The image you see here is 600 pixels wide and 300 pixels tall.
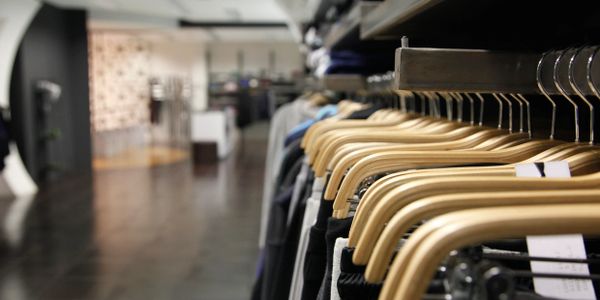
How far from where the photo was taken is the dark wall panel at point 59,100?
24.3ft

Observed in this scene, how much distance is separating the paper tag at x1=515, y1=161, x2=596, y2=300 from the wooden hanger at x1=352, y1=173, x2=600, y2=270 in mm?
50

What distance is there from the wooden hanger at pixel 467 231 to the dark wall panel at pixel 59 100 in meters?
7.73

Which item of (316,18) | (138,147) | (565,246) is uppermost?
(316,18)

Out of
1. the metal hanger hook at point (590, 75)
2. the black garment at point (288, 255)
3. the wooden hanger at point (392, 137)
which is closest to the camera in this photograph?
the metal hanger hook at point (590, 75)

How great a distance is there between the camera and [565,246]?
0.62 metres

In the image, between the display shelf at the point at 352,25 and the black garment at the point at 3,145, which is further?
the black garment at the point at 3,145

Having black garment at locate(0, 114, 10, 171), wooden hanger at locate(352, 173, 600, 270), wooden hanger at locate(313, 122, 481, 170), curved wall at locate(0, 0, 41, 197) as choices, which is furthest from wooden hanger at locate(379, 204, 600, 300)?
curved wall at locate(0, 0, 41, 197)

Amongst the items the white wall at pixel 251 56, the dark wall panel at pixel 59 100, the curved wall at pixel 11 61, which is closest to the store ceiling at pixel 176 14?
the dark wall panel at pixel 59 100

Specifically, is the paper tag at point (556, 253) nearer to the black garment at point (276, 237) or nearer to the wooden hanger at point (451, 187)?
the wooden hanger at point (451, 187)

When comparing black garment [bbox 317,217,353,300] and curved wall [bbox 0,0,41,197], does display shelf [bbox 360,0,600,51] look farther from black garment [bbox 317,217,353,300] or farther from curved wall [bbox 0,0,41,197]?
curved wall [bbox 0,0,41,197]

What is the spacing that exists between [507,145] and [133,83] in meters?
13.9

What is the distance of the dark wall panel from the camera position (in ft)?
24.3

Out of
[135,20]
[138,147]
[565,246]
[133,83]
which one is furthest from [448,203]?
[133,83]

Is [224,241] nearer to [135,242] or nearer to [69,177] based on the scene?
[135,242]
